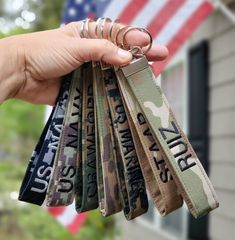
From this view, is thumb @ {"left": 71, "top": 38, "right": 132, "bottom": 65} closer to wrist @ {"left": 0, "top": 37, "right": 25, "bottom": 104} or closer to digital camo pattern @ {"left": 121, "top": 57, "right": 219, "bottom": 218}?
digital camo pattern @ {"left": 121, "top": 57, "right": 219, "bottom": 218}

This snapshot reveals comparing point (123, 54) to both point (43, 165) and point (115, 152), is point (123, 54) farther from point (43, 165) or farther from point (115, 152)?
point (43, 165)

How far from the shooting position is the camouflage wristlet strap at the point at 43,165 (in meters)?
1.56

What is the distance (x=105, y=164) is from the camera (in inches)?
59.2

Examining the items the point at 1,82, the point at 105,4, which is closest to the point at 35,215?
the point at 105,4

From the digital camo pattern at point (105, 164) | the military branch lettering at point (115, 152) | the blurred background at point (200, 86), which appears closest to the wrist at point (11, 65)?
the military branch lettering at point (115, 152)

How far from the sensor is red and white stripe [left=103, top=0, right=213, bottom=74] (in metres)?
3.50

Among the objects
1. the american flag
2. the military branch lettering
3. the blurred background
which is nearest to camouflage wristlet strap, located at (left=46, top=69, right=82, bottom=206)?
the military branch lettering

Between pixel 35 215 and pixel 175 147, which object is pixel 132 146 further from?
pixel 35 215

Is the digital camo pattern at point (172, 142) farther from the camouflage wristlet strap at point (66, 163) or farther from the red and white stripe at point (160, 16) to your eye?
the red and white stripe at point (160, 16)

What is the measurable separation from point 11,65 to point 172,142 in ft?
1.61

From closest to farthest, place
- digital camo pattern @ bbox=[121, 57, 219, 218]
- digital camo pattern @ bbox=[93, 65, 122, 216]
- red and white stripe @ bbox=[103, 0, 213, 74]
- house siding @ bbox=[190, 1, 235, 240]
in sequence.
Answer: digital camo pattern @ bbox=[121, 57, 219, 218], digital camo pattern @ bbox=[93, 65, 122, 216], red and white stripe @ bbox=[103, 0, 213, 74], house siding @ bbox=[190, 1, 235, 240]

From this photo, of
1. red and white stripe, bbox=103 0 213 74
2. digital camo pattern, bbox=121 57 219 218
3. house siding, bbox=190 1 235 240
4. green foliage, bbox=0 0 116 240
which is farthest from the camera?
green foliage, bbox=0 0 116 240

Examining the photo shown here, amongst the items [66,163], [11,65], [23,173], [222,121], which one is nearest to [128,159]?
[66,163]

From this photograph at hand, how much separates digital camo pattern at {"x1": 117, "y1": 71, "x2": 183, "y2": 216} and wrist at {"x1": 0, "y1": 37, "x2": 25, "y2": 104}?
0.93ft
